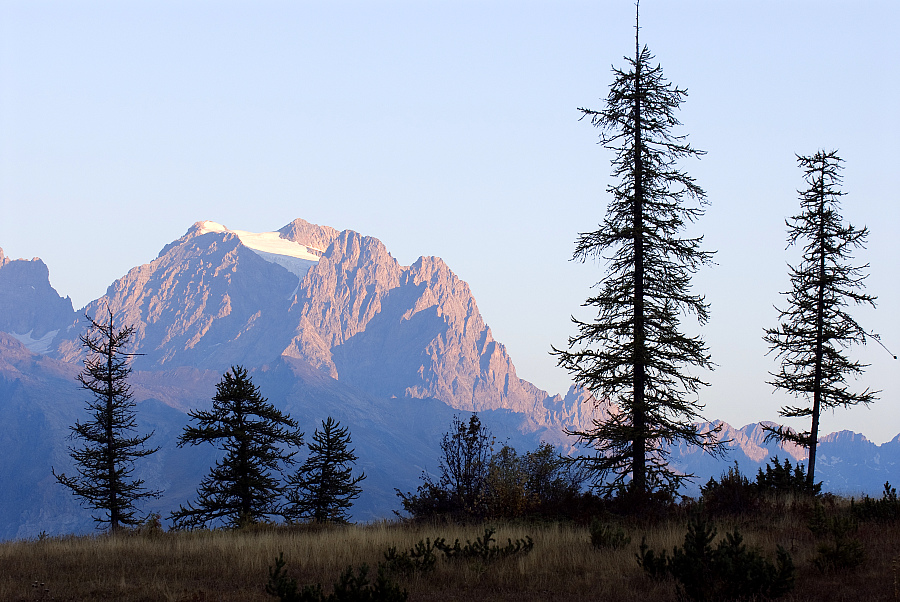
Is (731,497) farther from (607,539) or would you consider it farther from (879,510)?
(607,539)

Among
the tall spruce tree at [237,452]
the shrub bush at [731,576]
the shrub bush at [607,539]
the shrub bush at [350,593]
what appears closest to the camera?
the shrub bush at [350,593]

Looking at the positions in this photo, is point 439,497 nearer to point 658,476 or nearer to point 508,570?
point 658,476

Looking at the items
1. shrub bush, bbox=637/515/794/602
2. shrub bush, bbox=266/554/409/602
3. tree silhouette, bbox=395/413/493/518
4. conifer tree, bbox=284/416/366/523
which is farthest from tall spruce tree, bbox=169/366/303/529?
shrub bush, bbox=637/515/794/602

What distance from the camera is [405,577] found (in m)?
11.4

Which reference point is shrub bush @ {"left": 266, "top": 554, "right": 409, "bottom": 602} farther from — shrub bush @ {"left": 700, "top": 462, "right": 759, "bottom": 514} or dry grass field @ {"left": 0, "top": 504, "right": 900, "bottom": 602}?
shrub bush @ {"left": 700, "top": 462, "right": 759, "bottom": 514}

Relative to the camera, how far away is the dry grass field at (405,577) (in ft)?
34.2

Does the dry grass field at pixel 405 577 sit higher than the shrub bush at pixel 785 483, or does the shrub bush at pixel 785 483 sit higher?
the shrub bush at pixel 785 483

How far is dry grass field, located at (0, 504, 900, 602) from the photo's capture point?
10430mm

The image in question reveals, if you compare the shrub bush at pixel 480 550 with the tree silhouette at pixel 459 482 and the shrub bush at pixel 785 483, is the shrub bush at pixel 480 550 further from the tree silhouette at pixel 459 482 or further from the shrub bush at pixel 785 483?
the shrub bush at pixel 785 483

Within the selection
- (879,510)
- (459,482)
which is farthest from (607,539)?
(459,482)

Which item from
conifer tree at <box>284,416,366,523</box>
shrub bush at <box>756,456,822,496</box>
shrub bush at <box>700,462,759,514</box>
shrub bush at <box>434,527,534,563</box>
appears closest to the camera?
shrub bush at <box>434,527,534,563</box>

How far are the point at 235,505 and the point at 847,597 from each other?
2981 centimetres

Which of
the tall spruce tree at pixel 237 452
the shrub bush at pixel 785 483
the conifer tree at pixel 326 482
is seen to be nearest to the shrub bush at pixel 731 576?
the shrub bush at pixel 785 483

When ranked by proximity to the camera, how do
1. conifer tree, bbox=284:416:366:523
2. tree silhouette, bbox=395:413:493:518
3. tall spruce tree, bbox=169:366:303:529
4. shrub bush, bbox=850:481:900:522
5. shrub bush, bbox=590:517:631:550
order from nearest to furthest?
shrub bush, bbox=590:517:631:550 < shrub bush, bbox=850:481:900:522 < tree silhouette, bbox=395:413:493:518 < tall spruce tree, bbox=169:366:303:529 < conifer tree, bbox=284:416:366:523
